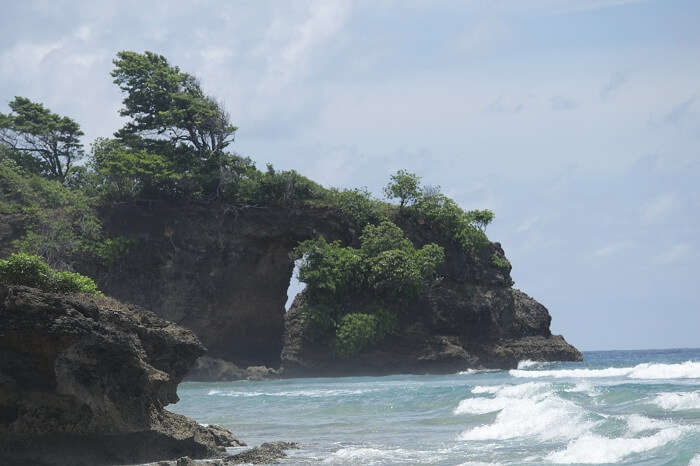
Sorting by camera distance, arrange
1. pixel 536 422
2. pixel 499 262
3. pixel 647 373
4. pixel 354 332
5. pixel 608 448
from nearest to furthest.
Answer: pixel 608 448 → pixel 536 422 → pixel 647 373 → pixel 354 332 → pixel 499 262

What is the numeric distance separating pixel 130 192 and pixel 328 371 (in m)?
12.6

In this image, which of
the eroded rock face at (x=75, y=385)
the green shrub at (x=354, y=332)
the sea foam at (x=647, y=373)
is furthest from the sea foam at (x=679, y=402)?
the green shrub at (x=354, y=332)

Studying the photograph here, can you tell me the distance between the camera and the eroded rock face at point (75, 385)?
1192 centimetres

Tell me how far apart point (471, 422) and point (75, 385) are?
9798 mm

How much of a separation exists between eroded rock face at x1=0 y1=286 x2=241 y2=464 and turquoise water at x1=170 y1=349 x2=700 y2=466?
107 inches

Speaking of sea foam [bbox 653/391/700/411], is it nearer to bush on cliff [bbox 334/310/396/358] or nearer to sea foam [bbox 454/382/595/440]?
sea foam [bbox 454/382/595/440]

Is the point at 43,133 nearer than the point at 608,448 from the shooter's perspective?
No

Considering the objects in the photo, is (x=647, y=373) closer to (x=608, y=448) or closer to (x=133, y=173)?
(x=608, y=448)

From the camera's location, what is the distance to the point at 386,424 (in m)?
19.8

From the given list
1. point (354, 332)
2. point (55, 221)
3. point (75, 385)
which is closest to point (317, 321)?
point (354, 332)

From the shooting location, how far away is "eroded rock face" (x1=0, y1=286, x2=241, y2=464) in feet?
39.1

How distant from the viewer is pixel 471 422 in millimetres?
19250

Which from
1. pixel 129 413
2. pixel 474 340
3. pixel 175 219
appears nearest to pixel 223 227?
pixel 175 219

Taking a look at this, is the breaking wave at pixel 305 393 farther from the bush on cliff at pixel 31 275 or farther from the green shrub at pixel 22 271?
the green shrub at pixel 22 271
